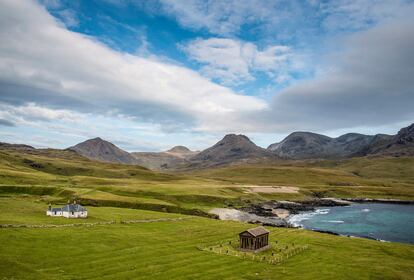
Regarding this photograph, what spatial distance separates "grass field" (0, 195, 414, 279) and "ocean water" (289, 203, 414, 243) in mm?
30736

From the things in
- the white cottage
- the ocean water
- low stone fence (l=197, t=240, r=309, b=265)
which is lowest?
the ocean water

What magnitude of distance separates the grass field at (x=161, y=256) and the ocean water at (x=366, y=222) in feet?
101

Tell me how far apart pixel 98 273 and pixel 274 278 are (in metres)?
26.6

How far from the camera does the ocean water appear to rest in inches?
4609

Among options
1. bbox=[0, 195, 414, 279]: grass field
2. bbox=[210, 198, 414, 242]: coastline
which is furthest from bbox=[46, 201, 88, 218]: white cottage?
bbox=[210, 198, 414, 242]: coastline

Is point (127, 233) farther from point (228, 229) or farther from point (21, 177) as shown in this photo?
point (21, 177)

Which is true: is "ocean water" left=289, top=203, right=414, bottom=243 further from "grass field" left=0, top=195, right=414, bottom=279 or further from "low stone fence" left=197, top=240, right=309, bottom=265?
"low stone fence" left=197, top=240, right=309, bottom=265

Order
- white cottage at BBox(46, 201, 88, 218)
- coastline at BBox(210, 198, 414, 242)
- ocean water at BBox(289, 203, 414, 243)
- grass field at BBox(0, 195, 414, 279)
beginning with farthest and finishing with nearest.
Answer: coastline at BBox(210, 198, 414, 242) → ocean water at BBox(289, 203, 414, 243) → white cottage at BBox(46, 201, 88, 218) → grass field at BBox(0, 195, 414, 279)

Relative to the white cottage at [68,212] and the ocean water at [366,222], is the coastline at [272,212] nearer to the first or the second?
the ocean water at [366,222]

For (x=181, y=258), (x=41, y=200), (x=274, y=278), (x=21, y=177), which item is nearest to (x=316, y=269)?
(x=274, y=278)

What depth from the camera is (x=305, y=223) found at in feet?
447

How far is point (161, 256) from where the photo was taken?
65.3 metres

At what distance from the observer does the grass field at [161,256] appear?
54719 millimetres

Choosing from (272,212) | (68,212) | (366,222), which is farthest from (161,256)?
(366,222)
